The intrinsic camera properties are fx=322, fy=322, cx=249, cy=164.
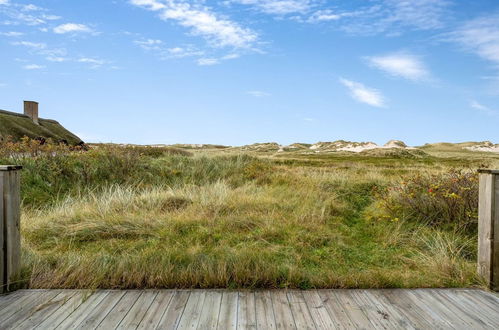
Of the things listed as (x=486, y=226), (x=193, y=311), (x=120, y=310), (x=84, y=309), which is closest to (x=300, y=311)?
(x=193, y=311)

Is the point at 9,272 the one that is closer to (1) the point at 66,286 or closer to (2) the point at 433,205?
(1) the point at 66,286

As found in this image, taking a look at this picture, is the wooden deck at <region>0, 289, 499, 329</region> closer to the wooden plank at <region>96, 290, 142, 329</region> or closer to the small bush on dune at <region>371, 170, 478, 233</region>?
the wooden plank at <region>96, 290, 142, 329</region>

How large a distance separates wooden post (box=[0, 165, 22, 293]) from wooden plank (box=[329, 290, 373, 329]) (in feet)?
10.6

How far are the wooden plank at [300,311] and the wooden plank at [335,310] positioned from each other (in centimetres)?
19

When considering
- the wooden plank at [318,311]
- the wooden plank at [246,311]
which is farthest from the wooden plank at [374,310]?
the wooden plank at [246,311]

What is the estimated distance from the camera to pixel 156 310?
2.81 m

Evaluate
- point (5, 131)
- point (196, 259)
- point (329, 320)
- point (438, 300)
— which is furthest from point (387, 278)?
point (5, 131)

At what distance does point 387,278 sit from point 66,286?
334 cm

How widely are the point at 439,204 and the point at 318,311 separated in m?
4.99

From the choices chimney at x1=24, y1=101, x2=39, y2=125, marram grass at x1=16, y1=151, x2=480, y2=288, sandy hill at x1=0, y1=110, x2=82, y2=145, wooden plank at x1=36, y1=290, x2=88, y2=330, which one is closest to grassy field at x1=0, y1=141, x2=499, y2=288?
marram grass at x1=16, y1=151, x2=480, y2=288

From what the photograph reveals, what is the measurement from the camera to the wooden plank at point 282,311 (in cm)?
259

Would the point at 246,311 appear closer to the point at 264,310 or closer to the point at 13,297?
the point at 264,310

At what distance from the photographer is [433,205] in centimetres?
666

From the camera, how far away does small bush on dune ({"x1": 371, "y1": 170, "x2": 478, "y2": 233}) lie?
6.20 m
